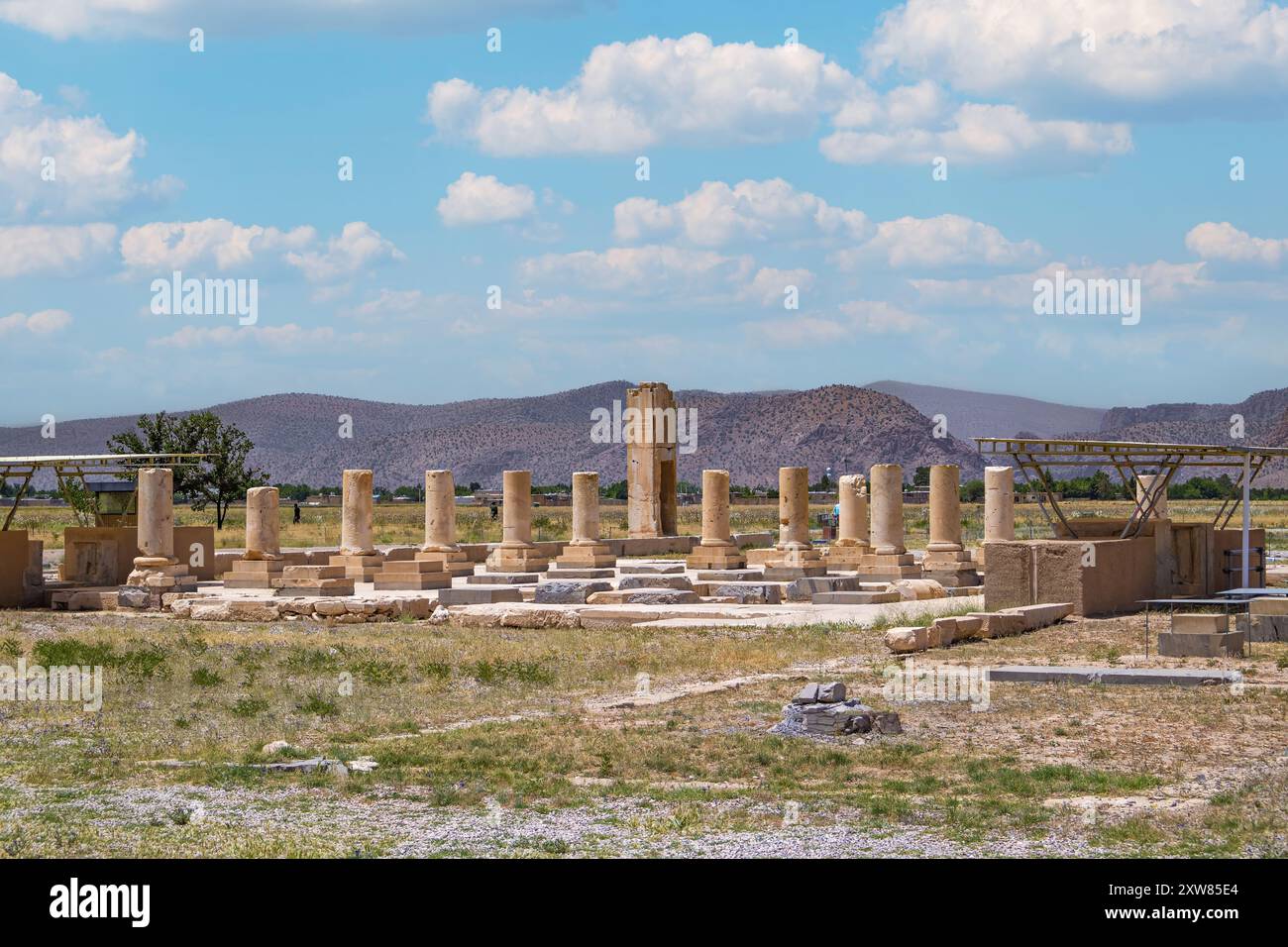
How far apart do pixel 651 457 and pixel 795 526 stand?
751 centimetres

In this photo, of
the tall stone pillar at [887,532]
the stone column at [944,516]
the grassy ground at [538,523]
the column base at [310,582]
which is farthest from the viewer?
the grassy ground at [538,523]

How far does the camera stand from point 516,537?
1367 inches

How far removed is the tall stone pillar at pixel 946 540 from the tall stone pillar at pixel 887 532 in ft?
1.94

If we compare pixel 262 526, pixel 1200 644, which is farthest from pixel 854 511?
pixel 1200 644

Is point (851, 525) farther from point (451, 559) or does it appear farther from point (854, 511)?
point (451, 559)

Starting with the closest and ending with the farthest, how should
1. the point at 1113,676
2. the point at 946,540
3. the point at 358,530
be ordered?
the point at 1113,676
the point at 946,540
the point at 358,530

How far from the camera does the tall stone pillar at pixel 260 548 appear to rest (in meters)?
31.1

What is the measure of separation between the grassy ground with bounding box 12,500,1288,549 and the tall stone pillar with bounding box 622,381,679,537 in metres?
8.58

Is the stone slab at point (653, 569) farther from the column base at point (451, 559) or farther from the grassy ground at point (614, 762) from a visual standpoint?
the grassy ground at point (614, 762)

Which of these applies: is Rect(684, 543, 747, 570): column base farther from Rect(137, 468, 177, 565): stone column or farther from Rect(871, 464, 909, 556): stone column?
Rect(137, 468, 177, 565): stone column

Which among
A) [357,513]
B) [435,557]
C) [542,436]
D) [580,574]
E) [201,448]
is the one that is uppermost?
[542,436]

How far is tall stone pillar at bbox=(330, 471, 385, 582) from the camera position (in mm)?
32656

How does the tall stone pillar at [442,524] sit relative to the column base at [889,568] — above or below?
above

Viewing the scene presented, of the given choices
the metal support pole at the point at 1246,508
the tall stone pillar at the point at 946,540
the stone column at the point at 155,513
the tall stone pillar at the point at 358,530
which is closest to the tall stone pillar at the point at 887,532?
the tall stone pillar at the point at 946,540
